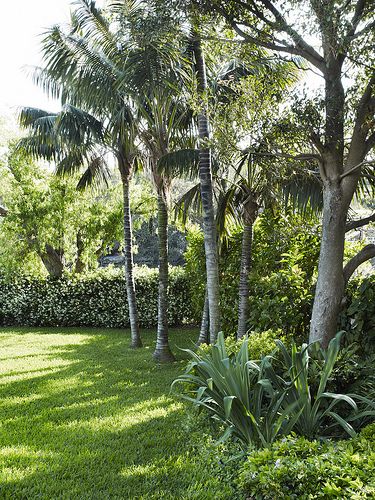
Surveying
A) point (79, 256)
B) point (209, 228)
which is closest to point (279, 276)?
point (209, 228)

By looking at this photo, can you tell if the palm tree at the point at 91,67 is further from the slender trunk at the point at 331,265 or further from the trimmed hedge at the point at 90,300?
the trimmed hedge at the point at 90,300

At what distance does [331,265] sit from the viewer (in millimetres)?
5547

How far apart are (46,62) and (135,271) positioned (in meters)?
7.34

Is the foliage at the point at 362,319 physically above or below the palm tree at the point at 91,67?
below

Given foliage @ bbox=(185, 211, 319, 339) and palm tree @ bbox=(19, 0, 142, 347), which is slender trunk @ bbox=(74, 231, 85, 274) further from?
foliage @ bbox=(185, 211, 319, 339)

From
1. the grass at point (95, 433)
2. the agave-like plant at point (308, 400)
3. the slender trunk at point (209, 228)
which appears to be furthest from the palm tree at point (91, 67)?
the agave-like plant at point (308, 400)

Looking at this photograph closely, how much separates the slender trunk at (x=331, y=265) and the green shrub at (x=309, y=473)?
2668 mm

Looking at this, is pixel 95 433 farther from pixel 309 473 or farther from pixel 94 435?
pixel 309 473

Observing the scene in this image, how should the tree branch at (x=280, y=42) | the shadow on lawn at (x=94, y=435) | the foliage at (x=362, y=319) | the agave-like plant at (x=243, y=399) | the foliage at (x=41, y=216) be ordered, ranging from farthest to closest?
1. the foliage at (x=41, y=216)
2. the foliage at (x=362, y=319)
3. the tree branch at (x=280, y=42)
4. the shadow on lawn at (x=94, y=435)
5. the agave-like plant at (x=243, y=399)

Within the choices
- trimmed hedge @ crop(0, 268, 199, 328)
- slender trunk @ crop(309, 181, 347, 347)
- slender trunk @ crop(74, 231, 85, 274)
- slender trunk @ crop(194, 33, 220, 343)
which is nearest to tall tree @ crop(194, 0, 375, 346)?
slender trunk @ crop(309, 181, 347, 347)

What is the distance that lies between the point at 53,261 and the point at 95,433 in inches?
441

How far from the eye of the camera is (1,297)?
14883 millimetres

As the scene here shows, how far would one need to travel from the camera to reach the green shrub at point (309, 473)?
2.50m

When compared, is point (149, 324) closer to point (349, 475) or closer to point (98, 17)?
point (98, 17)
